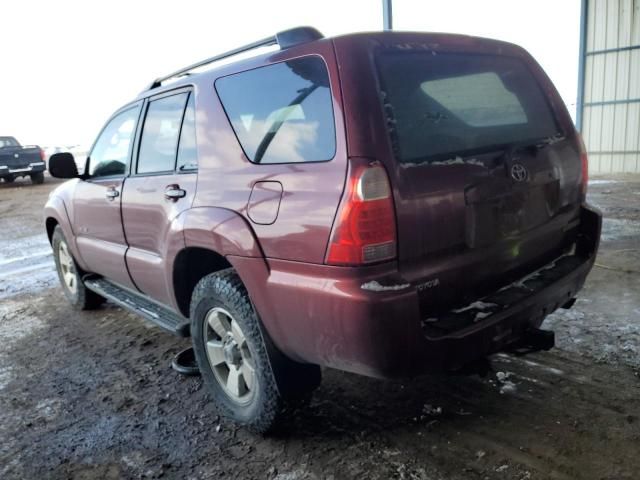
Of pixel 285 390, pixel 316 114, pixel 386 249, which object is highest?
pixel 316 114

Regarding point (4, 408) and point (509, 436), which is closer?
point (509, 436)

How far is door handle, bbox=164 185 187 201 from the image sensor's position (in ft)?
9.59

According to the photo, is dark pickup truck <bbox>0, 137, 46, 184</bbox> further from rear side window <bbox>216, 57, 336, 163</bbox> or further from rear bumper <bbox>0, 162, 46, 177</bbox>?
rear side window <bbox>216, 57, 336, 163</bbox>

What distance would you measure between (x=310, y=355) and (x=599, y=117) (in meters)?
15.6

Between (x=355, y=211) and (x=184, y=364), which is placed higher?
(x=355, y=211)

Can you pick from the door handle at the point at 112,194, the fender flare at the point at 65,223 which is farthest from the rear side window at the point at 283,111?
the fender flare at the point at 65,223

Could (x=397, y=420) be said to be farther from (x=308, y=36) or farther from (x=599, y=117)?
(x=599, y=117)

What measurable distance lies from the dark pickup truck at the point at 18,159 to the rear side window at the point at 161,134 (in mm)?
17119

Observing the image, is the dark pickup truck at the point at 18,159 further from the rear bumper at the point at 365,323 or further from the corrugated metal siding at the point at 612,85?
the rear bumper at the point at 365,323

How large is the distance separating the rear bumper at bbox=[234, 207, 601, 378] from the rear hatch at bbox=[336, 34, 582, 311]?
155 mm

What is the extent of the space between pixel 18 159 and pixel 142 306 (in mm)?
17190

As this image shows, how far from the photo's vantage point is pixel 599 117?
15.0 meters

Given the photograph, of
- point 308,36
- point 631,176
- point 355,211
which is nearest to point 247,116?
point 308,36

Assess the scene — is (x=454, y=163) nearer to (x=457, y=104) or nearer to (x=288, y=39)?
(x=457, y=104)
